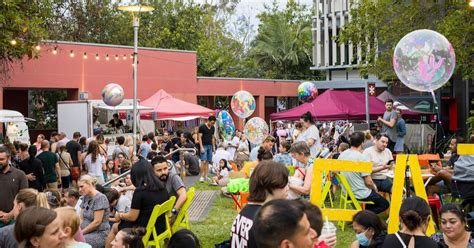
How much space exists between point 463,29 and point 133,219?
47.9ft

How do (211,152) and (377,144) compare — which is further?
(211,152)

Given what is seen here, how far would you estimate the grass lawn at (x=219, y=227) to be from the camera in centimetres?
1011

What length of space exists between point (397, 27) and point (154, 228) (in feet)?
56.5

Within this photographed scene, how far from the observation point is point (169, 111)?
972 inches

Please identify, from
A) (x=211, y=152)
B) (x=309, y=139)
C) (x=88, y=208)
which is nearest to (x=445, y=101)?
(x=211, y=152)

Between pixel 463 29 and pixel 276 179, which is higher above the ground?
pixel 463 29

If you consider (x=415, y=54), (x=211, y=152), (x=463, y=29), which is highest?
(x=463, y=29)

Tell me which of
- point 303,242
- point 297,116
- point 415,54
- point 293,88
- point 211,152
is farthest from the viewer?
point 293,88

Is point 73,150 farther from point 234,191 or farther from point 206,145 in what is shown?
point 234,191

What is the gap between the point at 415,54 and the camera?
36.1 feet

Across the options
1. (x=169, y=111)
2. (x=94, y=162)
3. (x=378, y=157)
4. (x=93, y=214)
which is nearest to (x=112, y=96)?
(x=169, y=111)

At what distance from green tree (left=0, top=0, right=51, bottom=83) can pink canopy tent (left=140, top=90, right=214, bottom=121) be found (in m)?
5.37

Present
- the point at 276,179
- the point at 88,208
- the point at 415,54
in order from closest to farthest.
Result: the point at 276,179
the point at 88,208
the point at 415,54

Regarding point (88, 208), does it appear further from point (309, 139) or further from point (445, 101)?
point (445, 101)
